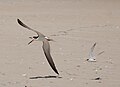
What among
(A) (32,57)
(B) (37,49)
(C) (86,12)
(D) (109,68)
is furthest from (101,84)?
(C) (86,12)

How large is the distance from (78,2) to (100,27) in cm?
966

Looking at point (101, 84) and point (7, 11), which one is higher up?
point (101, 84)

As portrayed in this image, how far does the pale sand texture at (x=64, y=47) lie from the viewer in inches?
267

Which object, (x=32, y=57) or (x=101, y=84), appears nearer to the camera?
(x=101, y=84)

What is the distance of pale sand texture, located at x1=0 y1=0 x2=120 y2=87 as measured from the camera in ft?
22.2

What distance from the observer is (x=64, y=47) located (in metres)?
9.85

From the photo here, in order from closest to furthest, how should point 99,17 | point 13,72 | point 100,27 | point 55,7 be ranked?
point 13,72 → point 100,27 → point 99,17 → point 55,7

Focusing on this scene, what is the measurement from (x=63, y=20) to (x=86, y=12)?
119 inches

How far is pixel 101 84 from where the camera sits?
6.54 m

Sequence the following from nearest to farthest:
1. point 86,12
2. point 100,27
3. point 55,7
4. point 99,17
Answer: point 100,27
point 99,17
point 86,12
point 55,7

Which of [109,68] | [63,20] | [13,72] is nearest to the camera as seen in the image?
[13,72]

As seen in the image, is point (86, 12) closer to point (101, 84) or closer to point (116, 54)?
point (116, 54)

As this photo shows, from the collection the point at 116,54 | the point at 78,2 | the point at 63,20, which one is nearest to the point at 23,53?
the point at 116,54

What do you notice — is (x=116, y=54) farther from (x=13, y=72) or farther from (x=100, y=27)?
(x=100, y=27)
